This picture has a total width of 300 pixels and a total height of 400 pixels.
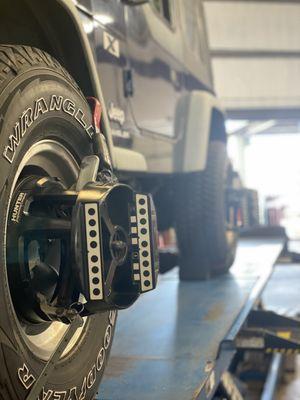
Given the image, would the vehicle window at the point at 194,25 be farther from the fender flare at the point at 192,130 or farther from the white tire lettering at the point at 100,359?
the white tire lettering at the point at 100,359

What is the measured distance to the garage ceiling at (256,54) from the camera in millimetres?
11875

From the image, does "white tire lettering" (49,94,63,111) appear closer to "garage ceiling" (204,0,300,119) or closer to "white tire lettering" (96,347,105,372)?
"white tire lettering" (96,347,105,372)

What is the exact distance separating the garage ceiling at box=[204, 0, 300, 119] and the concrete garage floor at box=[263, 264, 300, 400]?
432 centimetres

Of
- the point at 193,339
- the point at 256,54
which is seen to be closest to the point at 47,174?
the point at 193,339

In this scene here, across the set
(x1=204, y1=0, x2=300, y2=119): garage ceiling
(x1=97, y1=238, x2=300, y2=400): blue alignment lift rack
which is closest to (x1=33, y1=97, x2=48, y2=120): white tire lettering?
(x1=97, y1=238, x2=300, y2=400): blue alignment lift rack

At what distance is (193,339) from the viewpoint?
2.84m

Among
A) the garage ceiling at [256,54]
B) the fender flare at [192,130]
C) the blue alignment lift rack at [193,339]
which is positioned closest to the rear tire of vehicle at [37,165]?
the blue alignment lift rack at [193,339]

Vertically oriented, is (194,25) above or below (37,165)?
above

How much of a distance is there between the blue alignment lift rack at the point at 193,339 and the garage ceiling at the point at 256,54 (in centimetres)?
825

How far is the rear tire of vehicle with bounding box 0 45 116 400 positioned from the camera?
136cm

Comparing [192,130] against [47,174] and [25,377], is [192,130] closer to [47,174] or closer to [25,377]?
[47,174]

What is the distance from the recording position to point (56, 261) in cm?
166

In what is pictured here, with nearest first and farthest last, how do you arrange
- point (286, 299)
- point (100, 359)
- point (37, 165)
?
point (37, 165)
point (100, 359)
point (286, 299)

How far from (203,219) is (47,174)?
100 inches
